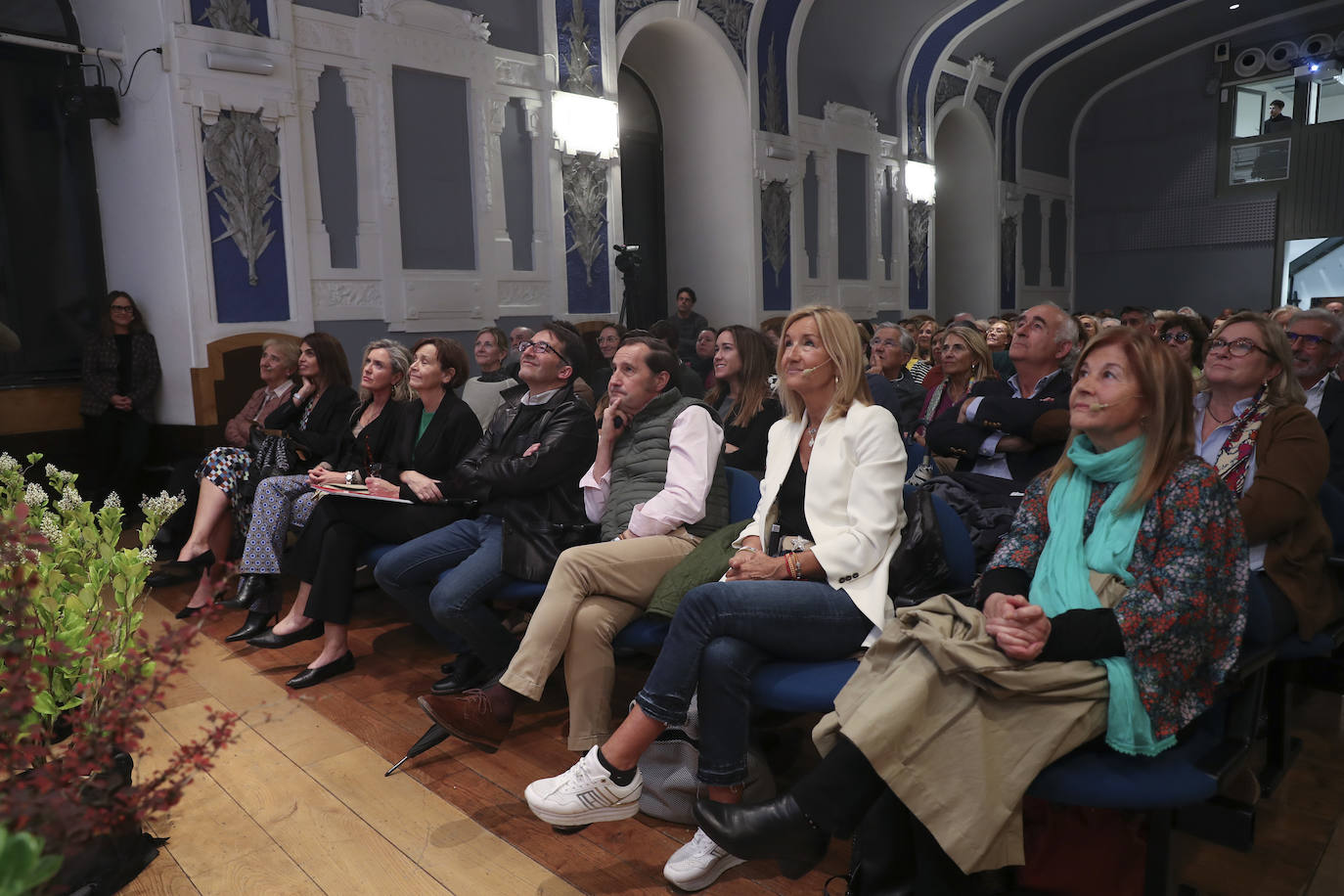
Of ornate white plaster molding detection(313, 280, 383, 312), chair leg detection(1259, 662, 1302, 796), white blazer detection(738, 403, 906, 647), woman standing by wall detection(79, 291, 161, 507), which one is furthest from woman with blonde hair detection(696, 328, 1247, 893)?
woman standing by wall detection(79, 291, 161, 507)

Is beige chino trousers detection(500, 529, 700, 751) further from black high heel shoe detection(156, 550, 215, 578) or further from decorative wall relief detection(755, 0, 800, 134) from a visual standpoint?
decorative wall relief detection(755, 0, 800, 134)

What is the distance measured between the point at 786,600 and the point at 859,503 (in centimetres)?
30

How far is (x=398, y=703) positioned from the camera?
10.0 ft

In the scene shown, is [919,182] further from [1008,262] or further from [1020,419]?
[1020,419]

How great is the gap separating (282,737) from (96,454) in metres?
3.94

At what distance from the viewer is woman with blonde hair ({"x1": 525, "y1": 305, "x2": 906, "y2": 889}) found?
6.60 feet

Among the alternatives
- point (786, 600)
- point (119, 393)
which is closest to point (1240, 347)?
point (786, 600)

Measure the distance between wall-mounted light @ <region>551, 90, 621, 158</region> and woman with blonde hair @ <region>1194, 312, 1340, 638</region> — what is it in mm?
5784

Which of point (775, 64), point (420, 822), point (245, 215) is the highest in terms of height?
point (775, 64)

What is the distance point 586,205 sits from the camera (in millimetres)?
7555

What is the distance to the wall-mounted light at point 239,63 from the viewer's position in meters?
5.43

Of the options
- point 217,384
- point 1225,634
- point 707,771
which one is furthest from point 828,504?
point 217,384

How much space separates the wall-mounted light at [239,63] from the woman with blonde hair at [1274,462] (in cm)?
543

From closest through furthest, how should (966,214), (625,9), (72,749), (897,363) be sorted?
(72,749)
(897,363)
(625,9)
(966,214)
